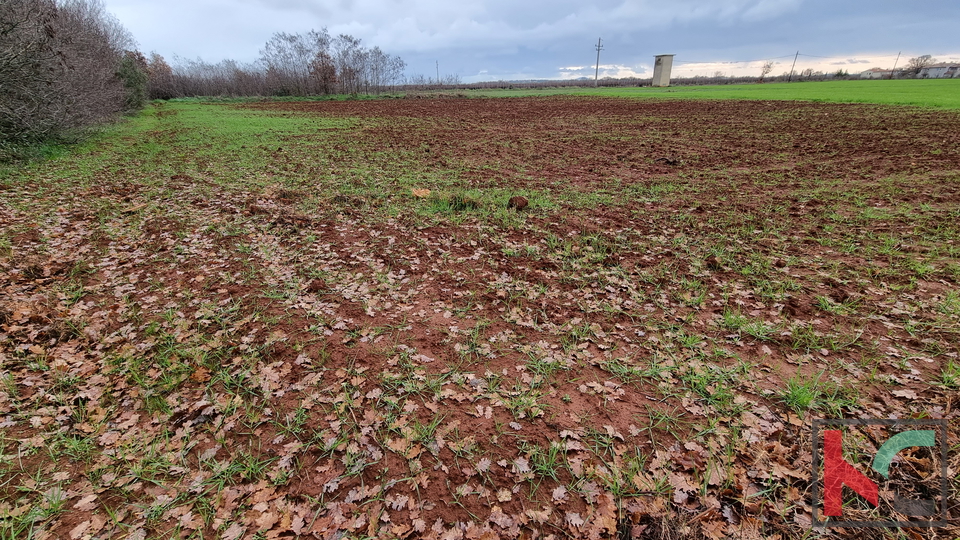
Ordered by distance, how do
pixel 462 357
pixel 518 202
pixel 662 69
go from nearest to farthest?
1. pixel 462 357
2. pixel 518 202
3. pixel 662 69

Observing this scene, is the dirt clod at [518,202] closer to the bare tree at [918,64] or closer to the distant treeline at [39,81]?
the distant treeline at [39,81]

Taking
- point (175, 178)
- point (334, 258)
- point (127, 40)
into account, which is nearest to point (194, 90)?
point (127, 40)

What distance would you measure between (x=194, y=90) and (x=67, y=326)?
3301 inches

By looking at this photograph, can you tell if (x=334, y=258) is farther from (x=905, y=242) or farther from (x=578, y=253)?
(x=905, y=242)

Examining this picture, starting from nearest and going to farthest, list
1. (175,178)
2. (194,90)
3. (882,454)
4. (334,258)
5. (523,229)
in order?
(882,454)
(334,258)
(523,229)
(175,178)
(194,90)

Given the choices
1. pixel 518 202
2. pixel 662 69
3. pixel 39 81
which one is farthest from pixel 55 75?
pixel 662 69

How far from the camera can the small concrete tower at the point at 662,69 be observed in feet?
268

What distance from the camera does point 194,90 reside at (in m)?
66.4

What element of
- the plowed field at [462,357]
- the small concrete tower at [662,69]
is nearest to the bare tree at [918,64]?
the small concrete tower at [662,69]

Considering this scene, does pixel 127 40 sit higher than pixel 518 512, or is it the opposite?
pixel 127 40

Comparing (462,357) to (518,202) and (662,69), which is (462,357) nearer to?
(518,202)

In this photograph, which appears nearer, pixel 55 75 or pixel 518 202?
pixel 518 202

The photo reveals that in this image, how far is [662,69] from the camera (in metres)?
82.6

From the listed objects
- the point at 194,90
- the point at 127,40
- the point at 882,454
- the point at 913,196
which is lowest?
the point at 882,454
